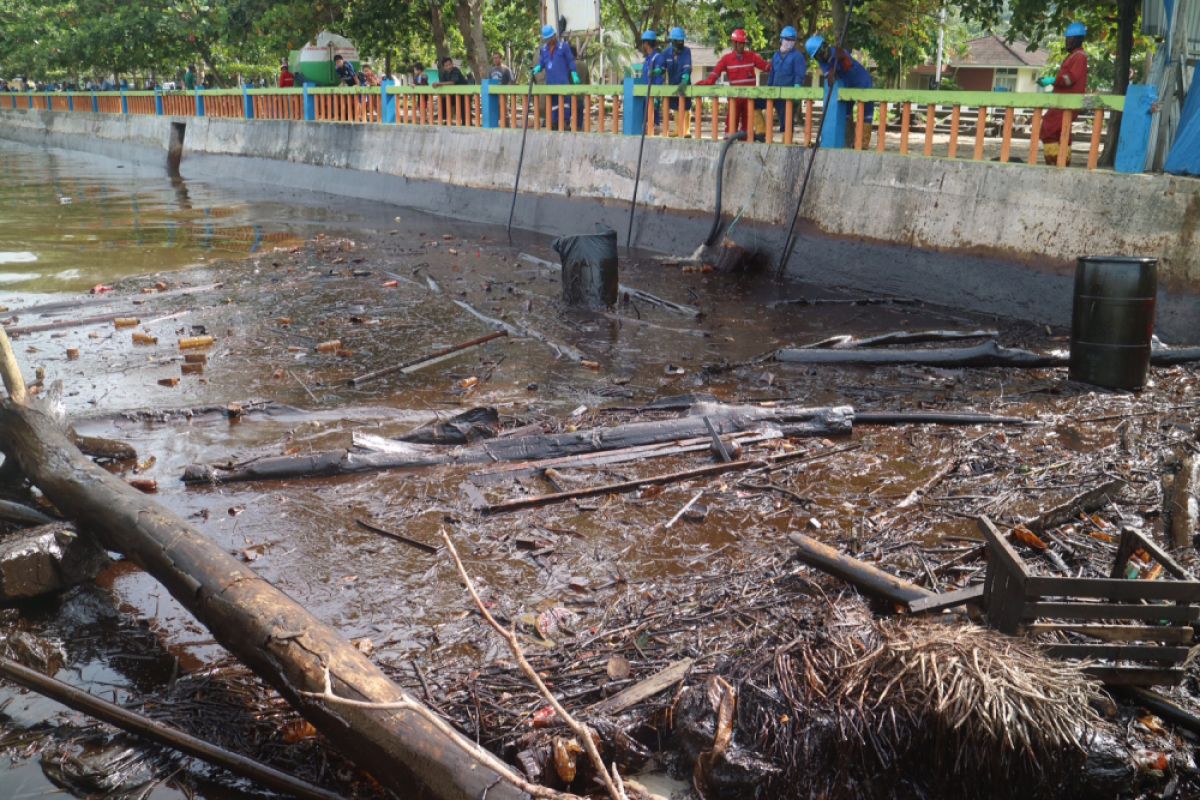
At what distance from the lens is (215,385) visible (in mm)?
7957

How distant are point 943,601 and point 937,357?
15.0 feet

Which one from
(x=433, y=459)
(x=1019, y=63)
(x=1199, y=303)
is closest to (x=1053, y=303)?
(x=1199, y=303)

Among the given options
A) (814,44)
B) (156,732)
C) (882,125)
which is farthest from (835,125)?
(156,732)

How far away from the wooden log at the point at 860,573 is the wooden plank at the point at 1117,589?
1.80 feet

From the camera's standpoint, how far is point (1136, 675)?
3.57 m

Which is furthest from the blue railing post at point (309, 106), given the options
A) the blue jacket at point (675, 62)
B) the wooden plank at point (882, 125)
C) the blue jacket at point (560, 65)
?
the wooden plank at point (882, 125)

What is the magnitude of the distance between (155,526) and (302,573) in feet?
2.35

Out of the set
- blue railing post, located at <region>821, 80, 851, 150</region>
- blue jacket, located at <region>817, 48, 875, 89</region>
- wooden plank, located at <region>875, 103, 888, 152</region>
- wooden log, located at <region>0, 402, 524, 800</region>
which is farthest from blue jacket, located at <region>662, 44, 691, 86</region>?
wooden log, located at <region>0, 402, 524, 800</region>

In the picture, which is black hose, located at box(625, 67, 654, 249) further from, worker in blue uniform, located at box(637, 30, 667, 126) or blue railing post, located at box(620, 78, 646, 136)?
worker in blue uniform, located at box(637, 30, 667, 126)

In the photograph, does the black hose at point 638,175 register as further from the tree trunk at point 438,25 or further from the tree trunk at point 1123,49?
the tree trunk at point 438,25

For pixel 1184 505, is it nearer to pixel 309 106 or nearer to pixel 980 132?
pixel 980 132

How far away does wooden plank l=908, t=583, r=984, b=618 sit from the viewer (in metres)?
3.88

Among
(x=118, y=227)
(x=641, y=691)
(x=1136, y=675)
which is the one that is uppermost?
(x=118, y=227)

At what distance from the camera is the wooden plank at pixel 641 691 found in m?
3.60
